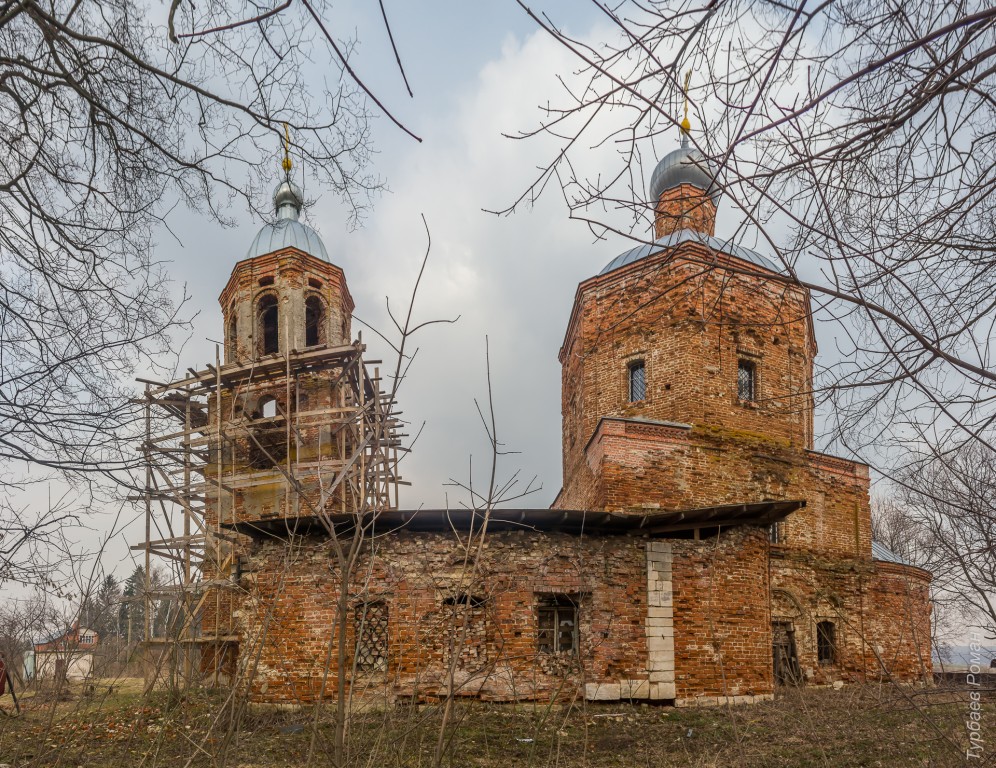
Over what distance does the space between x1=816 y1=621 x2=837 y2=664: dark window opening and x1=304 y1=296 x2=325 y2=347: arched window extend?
13086 mm

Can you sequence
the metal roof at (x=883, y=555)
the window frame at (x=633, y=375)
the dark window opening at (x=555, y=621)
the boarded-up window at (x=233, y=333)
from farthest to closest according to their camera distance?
the boarded-up window at (x=233, y=333), the metal roof at (x=883, y=555), the window frame at (x=633, y=375), the dark window opening at (x=555, y=621)

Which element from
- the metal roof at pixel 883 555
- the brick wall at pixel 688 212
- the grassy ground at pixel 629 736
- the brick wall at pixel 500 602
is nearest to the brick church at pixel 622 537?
the brick wall at pixel 500 602

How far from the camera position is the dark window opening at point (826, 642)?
49.4 feet

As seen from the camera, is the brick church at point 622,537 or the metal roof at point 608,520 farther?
the metal roof at point 608,520

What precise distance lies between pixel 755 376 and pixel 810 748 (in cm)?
885

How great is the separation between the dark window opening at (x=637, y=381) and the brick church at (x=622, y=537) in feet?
0.16

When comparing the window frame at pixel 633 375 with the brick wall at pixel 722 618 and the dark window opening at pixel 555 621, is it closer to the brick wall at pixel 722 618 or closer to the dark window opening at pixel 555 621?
the brick wall at pixel 722 618

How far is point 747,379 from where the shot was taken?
15711mm

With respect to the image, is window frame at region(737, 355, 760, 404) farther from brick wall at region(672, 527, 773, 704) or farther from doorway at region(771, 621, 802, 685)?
doorway at region(771, 621, 802, 685)

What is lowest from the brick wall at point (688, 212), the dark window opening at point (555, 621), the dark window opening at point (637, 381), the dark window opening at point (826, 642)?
the dark window opening at point (826, 642)

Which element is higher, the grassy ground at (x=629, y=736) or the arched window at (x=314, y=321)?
the arched window at (x=314, y=321)

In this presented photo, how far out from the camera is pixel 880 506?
103 ft

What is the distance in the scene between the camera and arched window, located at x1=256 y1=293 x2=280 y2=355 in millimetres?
18375

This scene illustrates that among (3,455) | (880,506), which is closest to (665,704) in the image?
(3,455)
